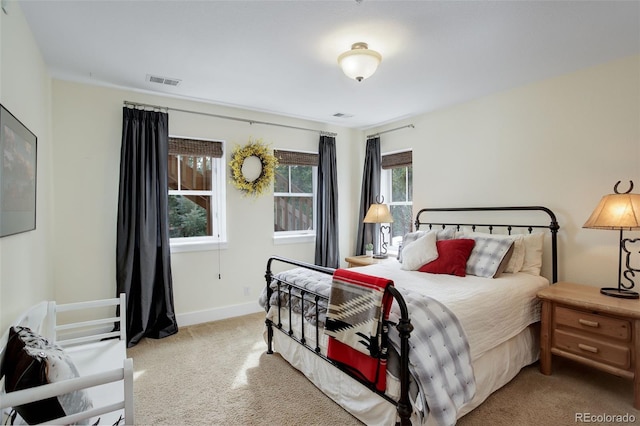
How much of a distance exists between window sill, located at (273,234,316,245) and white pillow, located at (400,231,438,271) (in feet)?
5.37

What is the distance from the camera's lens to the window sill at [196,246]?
12.0ft

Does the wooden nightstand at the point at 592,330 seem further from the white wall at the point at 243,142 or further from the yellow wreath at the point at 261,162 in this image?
the yellow wreath at the point at 261,162

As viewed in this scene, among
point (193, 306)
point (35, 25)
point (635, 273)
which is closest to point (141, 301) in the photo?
point (193, 306)

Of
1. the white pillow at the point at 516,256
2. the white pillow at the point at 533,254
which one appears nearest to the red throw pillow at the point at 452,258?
the white pillow at the point at 516,256

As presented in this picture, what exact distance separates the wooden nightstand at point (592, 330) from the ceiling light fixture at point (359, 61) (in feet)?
6.96

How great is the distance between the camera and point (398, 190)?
15.4 feet

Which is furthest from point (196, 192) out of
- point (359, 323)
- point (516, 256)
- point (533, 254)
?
point (533, 254)

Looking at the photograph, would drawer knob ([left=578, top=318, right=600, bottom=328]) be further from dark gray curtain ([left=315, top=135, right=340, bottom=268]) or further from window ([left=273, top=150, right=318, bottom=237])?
window ([left=273, top=150, right=318, bottom=237])

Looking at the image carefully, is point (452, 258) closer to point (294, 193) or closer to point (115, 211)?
point (294, 193)

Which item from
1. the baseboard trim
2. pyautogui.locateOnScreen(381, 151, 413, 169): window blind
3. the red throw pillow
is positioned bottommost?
the baseboard trim

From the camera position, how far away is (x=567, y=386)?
7.85 feet

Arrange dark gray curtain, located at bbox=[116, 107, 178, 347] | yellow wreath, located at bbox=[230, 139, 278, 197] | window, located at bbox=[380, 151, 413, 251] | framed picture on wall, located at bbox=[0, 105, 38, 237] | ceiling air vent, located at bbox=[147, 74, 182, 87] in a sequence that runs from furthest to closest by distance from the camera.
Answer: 1. window, located at bbox=[380, 151, 413, 251]
2. yellow wreath, located at bbox=[230, 139, 278, 197]
3. dark gray curtain, located at bbox=[116, 107, 178, 347]
4. ceiling air vent, located at bbox=[147, 74, 182, 87]
5. framed picture on wall, located at bbox=[0, 105, 38, 237]

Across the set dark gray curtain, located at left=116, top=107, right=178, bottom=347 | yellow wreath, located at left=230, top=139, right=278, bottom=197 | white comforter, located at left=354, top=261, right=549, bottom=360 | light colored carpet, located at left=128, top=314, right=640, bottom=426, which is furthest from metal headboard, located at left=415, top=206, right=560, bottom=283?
dark gray curtain, located at left=116, top=107, right=178, bottom=347

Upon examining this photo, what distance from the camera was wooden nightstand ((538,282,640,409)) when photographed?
2.16 metres
